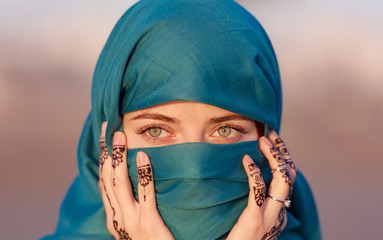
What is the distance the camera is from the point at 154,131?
1.25 metres

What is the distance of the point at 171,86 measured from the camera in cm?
118

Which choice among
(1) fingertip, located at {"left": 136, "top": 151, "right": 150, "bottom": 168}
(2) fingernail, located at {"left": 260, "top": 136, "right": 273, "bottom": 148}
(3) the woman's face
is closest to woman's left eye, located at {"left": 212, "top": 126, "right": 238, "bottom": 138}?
(3) the woman's face

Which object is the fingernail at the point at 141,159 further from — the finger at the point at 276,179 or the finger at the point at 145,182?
the finger at the point at 276,179

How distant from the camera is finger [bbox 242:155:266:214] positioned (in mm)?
1223

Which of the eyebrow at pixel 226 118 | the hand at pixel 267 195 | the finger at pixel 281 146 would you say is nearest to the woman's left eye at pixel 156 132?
the eyebrow at pixel 226 118

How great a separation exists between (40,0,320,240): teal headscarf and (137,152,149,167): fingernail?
0.02 meters

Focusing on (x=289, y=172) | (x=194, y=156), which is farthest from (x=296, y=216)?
(x=194, y=156)

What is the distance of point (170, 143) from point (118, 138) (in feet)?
0.50

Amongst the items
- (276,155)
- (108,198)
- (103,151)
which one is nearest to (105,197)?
(108,198)

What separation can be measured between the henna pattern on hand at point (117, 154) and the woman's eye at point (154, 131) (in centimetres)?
9

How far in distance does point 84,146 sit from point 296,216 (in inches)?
32.2

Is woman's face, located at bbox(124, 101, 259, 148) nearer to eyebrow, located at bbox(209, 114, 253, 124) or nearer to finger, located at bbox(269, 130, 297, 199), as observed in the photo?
eyebrow, located at bbox(209, 114, 253, 124)

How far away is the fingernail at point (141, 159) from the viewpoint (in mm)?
1211

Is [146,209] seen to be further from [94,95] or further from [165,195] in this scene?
[94,95]
